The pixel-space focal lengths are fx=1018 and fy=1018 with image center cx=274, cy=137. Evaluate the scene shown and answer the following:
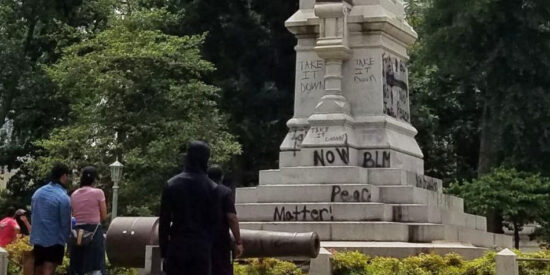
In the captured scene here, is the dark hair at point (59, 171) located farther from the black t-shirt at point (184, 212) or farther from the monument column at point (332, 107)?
the monument column at point (332, 107)

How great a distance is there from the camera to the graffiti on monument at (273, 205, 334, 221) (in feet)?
53.7

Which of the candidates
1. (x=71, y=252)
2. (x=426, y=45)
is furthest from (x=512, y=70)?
(x=71, y=252)

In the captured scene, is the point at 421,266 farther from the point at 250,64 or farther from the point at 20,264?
the point at 250,64

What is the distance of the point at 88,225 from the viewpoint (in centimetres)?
1194

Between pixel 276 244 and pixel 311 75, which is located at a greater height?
pixel 311 75

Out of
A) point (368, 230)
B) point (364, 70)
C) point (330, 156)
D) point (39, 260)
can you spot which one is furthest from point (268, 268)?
point (364, 70)

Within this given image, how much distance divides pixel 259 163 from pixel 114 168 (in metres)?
9.32

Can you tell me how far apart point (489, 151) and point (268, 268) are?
21187 millimetres

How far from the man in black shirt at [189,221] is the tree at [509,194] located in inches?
902

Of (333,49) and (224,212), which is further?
(333,49)

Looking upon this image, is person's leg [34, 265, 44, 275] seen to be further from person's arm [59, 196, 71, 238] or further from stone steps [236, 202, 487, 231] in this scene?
stone steps [236, 202, 487, 231]

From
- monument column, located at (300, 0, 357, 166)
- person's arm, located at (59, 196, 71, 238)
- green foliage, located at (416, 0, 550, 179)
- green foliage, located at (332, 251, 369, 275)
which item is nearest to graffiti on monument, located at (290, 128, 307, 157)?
monument column, located at (300, 0, 357, 166)

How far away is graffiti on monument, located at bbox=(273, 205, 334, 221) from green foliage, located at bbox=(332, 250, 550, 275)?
2.58 meters

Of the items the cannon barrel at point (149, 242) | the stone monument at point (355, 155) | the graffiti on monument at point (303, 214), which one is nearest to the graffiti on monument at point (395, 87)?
the stone monument at point (355, 155)
